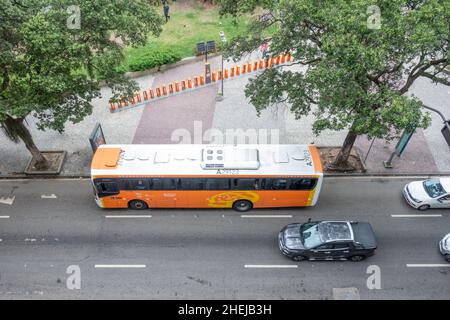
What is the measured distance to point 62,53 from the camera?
18.0 meters

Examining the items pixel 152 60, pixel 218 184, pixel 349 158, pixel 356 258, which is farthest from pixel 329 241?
pixel 152 60

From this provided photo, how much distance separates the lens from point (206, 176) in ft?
62.7

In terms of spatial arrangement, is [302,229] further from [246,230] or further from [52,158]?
[52,158]

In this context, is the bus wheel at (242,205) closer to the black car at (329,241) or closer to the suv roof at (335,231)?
the black car at (329,241)

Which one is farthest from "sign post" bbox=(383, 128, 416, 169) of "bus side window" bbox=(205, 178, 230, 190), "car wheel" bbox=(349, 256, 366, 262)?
"bus side window" bbox=(205, 178, 230, 190)

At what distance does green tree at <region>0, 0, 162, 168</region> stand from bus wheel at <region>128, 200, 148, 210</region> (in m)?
5.20

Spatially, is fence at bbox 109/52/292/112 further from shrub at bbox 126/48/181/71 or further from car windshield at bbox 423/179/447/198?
car windshield at bbox 423/179/447/198

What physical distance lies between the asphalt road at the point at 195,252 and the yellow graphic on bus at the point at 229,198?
64cm

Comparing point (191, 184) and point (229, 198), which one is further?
point (229, 198)

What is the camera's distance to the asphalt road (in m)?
17.5

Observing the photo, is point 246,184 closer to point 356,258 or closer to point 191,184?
point 191,184

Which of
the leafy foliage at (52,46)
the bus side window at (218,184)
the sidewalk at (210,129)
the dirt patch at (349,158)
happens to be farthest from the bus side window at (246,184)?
the leafy foliage at (52,46)

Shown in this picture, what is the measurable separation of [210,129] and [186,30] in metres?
13.1

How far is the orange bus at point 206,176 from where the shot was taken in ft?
62.8
